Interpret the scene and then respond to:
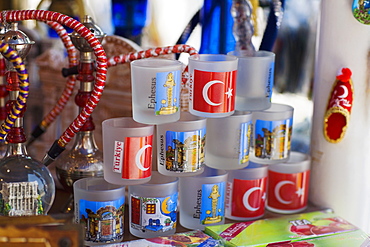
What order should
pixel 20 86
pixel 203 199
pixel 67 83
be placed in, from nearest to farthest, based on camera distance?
pixel 20 86, pixel 203 199, pixel 67 83

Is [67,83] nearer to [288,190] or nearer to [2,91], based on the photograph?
[2,91]

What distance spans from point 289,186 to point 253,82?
0.84ft

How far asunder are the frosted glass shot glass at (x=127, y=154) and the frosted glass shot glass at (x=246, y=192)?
0.21 metres

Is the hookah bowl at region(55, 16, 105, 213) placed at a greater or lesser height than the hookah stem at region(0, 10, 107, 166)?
lesser

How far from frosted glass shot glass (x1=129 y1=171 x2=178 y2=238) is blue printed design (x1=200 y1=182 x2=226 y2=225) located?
0.19 feet

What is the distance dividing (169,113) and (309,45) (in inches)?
20.4

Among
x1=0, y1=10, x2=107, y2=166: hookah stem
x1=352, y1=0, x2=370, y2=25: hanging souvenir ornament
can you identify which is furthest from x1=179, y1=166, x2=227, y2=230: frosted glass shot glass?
x1=352, y1=0, x2=370, y2=25: hanging souvenir ornament

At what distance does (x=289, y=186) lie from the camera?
1.13 meters

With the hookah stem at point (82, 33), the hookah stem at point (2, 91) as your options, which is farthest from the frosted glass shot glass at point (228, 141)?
the hookah stem at point (2, 91)

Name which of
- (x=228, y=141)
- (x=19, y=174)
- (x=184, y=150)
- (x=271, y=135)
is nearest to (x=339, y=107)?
(x=271, y=135)

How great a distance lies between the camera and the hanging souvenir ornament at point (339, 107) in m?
1.08

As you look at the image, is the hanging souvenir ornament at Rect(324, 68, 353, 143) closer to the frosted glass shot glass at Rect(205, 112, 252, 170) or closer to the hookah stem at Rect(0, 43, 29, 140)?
the frosted glass shot glass at Rect(205, 112, 252, 170)

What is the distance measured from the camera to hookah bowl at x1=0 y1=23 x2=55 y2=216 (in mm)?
908

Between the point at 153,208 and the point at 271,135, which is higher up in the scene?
the point at 271,135
